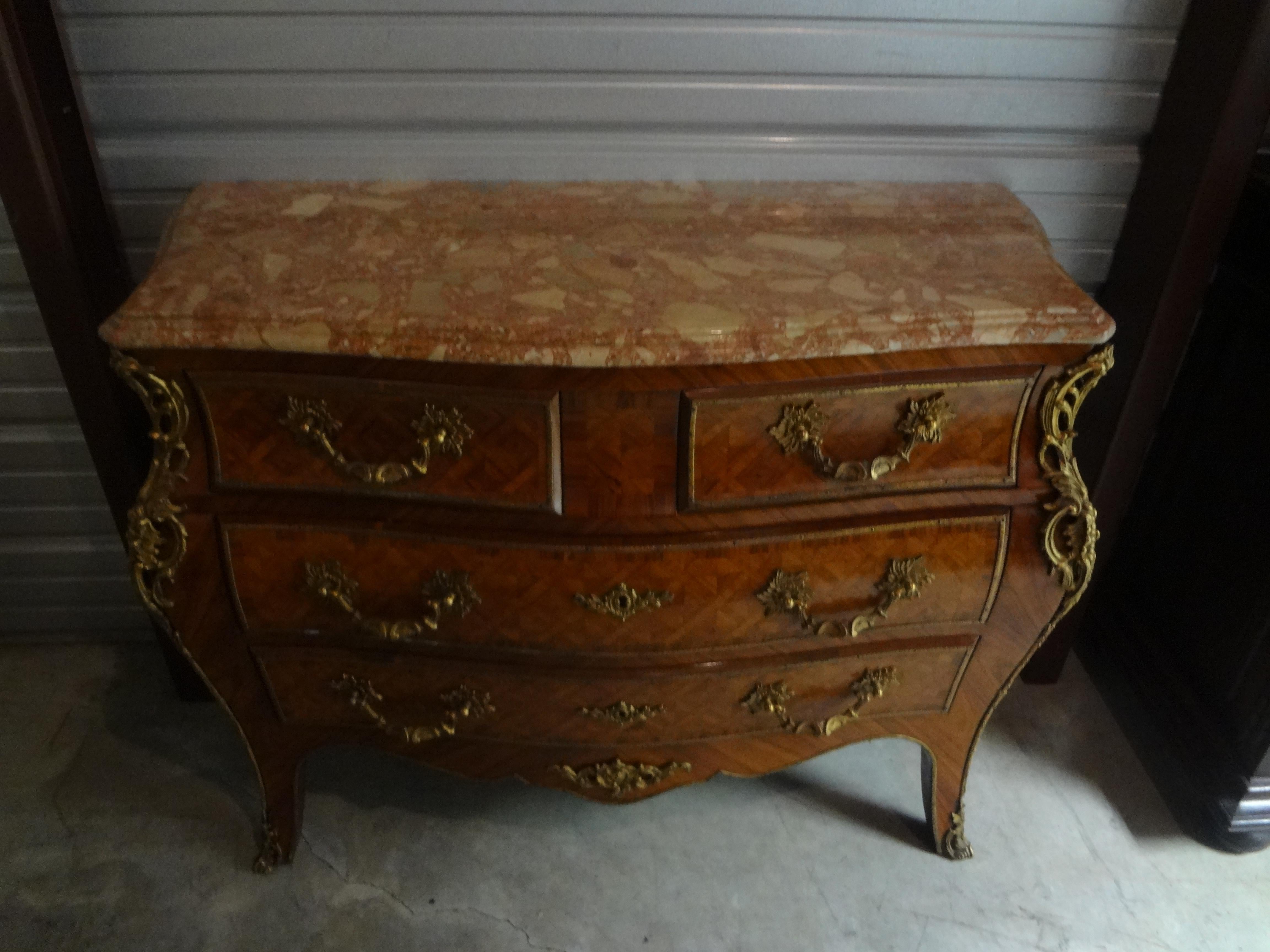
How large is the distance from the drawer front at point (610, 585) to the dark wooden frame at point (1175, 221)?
0.59m

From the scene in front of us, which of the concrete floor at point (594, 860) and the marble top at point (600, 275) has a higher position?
the marble top at point (600, 275)

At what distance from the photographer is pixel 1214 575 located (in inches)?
66.5

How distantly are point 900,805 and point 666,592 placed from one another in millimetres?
845

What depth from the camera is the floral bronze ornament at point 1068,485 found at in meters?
1.16

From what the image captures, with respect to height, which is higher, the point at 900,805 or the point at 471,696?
the point at 471,696

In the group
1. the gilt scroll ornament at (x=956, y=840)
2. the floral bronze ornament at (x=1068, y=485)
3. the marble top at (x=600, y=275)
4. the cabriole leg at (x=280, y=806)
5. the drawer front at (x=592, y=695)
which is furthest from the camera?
the gilt scroll ornament at (x=956, y=840)

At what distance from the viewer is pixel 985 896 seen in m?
1.60

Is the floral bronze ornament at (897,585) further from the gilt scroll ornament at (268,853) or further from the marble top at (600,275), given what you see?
the gilt scroll ornament at (268,853)

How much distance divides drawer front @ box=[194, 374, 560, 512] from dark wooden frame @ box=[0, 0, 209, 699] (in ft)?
1.83

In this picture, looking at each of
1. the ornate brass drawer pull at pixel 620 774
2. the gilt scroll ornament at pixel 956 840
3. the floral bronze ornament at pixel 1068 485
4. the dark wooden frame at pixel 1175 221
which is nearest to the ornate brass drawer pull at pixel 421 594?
the ornate brass drawer pull at pixel 620 774

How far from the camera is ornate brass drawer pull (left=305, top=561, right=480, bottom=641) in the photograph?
123 cm

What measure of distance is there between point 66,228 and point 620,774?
123 cm

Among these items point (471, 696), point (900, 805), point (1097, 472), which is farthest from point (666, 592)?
point (1097, 472)

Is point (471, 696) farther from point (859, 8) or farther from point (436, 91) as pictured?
point (859, 8)
